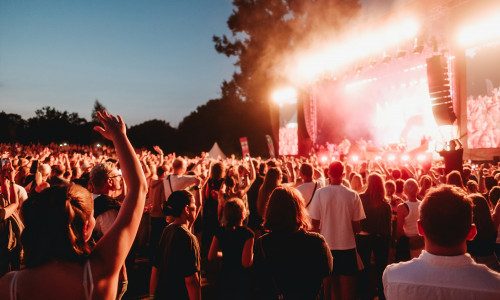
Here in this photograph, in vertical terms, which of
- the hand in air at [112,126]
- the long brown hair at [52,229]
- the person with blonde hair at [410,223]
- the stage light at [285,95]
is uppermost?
the stage light at [285,95]

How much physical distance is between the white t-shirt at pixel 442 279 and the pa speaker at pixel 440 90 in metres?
9.74

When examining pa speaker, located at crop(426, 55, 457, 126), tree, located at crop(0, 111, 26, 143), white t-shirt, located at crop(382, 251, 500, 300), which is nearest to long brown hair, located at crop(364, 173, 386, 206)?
white t-shirt, located at crop(382, 251, 500, 300)

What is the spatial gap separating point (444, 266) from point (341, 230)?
7.41 feet

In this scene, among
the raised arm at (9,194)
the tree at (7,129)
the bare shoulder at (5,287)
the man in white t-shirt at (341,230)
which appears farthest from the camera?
the tree at (7,129)

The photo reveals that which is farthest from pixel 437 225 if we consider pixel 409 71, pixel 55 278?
pixel 409 71

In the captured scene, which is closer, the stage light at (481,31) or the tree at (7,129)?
the stage light at (481,31)

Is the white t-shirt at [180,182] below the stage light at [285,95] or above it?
below

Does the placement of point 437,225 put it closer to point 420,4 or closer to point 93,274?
point 93,274

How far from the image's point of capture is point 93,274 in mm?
1199

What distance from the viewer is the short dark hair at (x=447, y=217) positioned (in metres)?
1.46

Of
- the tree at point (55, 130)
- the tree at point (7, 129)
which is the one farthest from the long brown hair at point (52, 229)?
the tree at point (55, 130)

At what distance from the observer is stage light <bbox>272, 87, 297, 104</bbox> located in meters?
24.7

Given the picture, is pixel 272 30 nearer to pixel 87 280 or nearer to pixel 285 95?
pixel 285 95

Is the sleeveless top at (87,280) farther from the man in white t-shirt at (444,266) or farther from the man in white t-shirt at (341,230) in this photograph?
the man in white t-shirt at (341,230)
